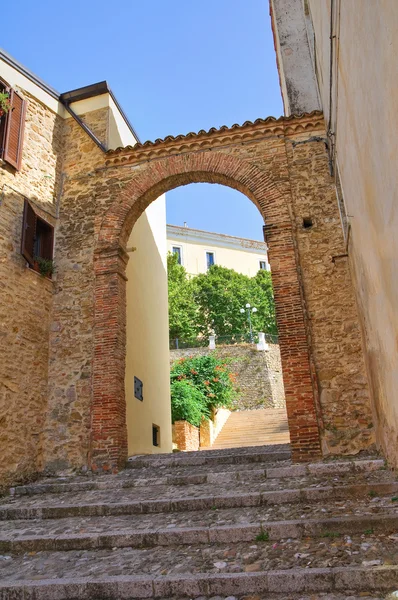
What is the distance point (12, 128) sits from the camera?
8.32 meters

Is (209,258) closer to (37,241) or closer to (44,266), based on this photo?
(37,241)

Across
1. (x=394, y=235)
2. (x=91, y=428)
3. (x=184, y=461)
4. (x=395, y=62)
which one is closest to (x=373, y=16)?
(x=395, y=62)

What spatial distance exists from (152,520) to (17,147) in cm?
663

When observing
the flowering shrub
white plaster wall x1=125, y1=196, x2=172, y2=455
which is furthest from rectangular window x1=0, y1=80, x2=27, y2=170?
the flowering shrub

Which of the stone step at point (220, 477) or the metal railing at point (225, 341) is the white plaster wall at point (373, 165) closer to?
the stone step at point (220, 477)

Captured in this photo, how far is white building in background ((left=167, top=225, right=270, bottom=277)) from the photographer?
4128 cm

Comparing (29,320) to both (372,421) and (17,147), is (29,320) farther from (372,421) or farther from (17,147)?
(372,421)

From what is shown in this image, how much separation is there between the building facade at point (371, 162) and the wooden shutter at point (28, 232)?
5237mm

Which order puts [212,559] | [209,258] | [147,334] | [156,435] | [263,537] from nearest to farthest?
[212,559] → [263,537] → [156,435] → [147,334] → [209,258]

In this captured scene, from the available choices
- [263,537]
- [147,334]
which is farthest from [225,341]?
[263,537]

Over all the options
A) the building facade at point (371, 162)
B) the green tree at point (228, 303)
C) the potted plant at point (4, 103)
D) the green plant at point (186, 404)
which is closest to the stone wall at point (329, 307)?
the building facade at point (371, 162)

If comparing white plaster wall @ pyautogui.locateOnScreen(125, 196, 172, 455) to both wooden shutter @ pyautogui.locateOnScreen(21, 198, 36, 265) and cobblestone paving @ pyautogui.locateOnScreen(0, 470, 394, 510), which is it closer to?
wooden shutter @ pyautogui.locateOnScreen(21, 198, 36, 265)

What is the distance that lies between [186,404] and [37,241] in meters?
7.77

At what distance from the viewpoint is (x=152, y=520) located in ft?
16.3
